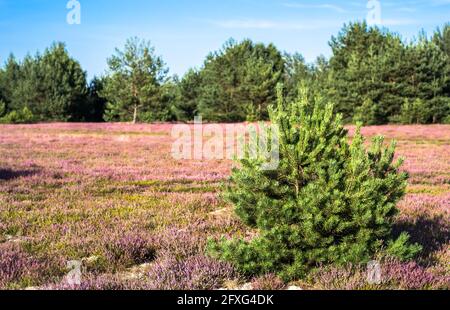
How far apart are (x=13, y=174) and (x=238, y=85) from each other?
56.0m

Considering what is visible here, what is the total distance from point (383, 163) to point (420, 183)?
8820 mm

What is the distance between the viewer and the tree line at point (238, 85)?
52625 millimetres

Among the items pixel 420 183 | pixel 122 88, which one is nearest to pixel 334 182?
pixel 420 183

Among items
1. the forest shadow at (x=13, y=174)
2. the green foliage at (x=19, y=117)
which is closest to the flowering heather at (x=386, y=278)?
the forest shadow at (x=13, y=174)

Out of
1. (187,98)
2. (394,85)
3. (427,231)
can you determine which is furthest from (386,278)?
(187,98)

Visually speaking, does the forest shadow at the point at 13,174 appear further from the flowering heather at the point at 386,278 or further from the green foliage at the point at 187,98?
the green foliage at the point at 187,98

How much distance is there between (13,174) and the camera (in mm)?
12602

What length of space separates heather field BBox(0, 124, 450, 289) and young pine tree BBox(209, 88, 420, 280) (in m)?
0.23

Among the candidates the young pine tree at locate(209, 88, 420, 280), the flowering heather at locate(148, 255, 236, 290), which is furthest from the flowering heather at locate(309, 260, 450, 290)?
the flowering heather at locate(148, 255, 236, 290)

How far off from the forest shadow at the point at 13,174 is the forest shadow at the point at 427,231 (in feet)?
34.0

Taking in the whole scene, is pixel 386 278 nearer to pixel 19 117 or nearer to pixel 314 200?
pixel 314 200

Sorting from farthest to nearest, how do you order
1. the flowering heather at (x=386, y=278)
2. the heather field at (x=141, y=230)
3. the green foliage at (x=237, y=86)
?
1. the green foliage at (x=237, y=86)
2. the heather field at (x=141, y=230)
3. the flowering heather at (x=386, y=278)

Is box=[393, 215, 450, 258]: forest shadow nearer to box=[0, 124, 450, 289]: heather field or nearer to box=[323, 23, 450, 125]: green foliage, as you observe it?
box=[0, 124, 450, 289]: heather field

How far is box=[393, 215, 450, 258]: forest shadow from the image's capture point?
5.98 metres
